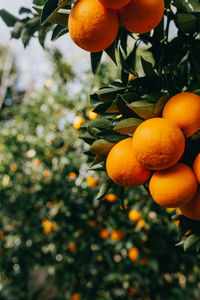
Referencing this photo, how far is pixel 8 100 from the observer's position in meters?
10.3

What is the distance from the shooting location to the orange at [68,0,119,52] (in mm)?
638

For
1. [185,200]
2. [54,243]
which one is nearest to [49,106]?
[54,243]

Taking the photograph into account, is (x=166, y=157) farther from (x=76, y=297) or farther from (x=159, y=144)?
(x=76, y=297)

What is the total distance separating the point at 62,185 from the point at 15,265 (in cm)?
122

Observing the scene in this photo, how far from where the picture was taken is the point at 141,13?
636mm

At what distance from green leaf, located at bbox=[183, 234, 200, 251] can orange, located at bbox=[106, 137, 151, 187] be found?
32 centimetres

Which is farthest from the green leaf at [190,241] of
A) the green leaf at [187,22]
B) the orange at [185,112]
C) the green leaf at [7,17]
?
the green leaf at [7,17]

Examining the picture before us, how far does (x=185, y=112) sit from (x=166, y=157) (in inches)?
5.5

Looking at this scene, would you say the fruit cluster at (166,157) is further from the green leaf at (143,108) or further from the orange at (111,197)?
the orange at (111,197)

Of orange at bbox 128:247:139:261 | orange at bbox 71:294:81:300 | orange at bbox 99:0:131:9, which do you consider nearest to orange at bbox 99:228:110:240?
orange at bbox 128:247:139:261

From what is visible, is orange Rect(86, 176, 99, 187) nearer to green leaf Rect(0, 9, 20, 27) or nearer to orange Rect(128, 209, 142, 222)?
orange Rect(128, 209, 142, 222)

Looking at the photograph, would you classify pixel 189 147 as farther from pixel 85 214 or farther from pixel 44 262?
pixel 44 262

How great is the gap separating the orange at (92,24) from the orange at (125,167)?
1.03 feet

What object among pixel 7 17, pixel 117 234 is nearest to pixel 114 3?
pixel 7 17
